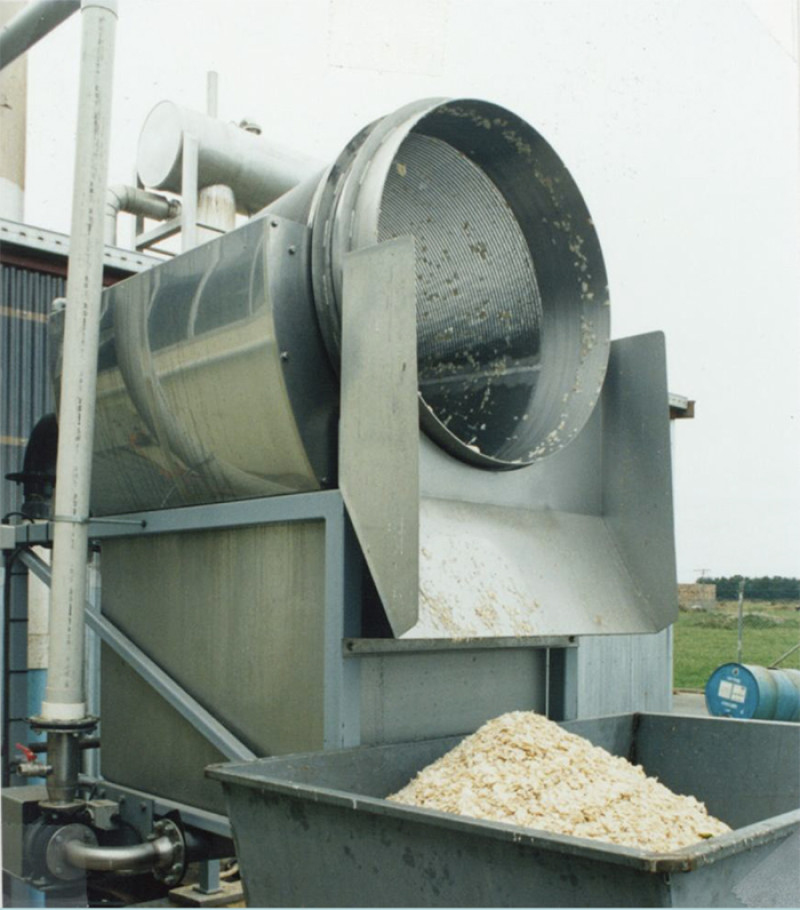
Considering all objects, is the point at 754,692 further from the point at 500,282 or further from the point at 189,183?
the point at 500,282

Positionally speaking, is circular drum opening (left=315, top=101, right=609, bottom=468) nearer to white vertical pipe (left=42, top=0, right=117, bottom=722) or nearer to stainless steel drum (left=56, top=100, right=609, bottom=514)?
stainless steel drum (left=56, top=100, right=609, bottom=514)

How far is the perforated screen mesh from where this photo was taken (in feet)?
9.07

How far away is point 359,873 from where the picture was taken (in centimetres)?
175

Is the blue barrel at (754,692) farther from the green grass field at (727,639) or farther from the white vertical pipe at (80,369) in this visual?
the white vertical pipe at (80,369)

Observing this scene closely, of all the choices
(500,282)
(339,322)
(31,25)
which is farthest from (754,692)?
(31,25)

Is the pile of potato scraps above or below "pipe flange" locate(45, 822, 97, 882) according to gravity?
above

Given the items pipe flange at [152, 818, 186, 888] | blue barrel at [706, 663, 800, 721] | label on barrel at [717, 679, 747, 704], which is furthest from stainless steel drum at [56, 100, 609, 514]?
label on barrel at [717, 679, 747, 704]

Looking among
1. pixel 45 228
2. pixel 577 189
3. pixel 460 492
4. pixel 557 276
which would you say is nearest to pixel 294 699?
pixel 460 492

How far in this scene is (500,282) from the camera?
2932 millimetres

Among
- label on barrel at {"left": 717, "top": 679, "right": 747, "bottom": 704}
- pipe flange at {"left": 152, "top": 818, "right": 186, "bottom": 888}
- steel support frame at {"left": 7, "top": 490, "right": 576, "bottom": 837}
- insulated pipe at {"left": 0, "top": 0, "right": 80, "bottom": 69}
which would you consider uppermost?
insulated pipe at {"left": 0, "top": 0, "right": 80, "bottom": 69}

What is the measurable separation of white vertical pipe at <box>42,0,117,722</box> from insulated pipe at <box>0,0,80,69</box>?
1.30ft

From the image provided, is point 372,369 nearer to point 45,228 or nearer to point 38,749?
point 38,749

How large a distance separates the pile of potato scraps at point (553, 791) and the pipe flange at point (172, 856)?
651 millimetres

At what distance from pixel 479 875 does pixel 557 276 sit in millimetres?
1852
